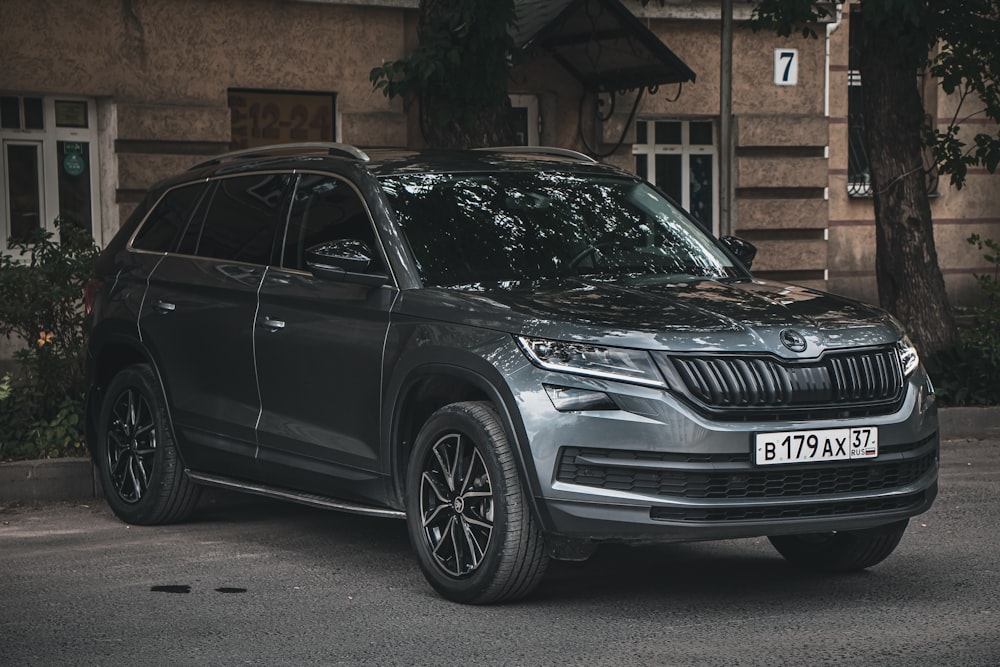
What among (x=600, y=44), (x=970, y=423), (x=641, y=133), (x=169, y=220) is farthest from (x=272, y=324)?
(x=641, y=133)

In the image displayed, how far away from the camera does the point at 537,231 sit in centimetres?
735

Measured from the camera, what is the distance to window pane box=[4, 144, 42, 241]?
16234mm

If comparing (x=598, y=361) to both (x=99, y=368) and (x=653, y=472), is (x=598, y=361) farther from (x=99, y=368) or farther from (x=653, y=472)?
(x=99, y=368)

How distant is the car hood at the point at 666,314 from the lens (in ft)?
20.3

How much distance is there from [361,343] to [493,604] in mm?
1268

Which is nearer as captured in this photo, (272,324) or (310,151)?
(272,324)

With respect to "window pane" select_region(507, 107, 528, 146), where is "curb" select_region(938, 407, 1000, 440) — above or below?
below

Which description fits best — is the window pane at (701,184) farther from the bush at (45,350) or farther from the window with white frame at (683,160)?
the bush at (45,350)

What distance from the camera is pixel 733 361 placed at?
615 cm

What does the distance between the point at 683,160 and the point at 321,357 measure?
13372 mm

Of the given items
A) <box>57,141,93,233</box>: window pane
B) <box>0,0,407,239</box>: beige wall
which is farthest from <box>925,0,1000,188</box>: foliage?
<box>57,141,93,233</box>: window pane

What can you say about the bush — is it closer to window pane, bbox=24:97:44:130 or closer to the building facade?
the building facade

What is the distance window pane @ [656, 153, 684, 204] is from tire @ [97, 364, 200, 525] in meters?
12.0

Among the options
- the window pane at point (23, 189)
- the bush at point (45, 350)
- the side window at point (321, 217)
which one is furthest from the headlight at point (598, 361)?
the window pane at point (23, 189)
